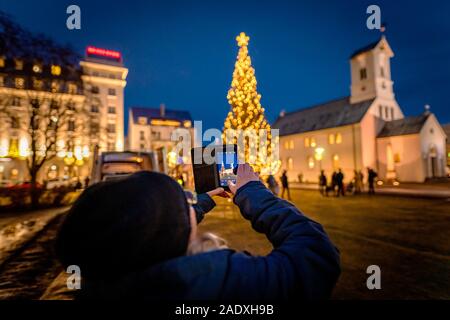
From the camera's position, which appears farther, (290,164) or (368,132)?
(290,164)

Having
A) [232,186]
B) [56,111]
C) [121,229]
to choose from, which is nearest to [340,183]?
[232,186]

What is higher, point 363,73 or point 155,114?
point 155,114

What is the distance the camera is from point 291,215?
3.92 feet

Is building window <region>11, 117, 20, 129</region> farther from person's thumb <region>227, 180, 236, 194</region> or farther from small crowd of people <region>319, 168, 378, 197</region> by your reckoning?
small crowd of people <region>319, 168, 378, 197</region>

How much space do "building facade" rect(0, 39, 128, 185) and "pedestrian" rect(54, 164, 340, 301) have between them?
8981mm

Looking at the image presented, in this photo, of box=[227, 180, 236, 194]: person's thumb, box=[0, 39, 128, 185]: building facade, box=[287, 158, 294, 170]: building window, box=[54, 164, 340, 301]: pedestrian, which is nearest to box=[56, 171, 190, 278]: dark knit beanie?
box=[54, 164, 340, 301]: pedestrian

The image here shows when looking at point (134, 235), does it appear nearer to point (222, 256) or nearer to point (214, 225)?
point (222, 256)

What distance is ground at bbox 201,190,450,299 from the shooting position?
13.8ft

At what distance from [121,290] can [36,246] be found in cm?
872

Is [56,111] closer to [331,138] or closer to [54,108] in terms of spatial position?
[54,108]

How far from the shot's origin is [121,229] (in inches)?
35.6

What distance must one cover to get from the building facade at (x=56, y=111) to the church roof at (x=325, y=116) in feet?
95.2

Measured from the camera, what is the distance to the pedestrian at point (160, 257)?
91cm

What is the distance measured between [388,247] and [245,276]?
7101 millimetres
